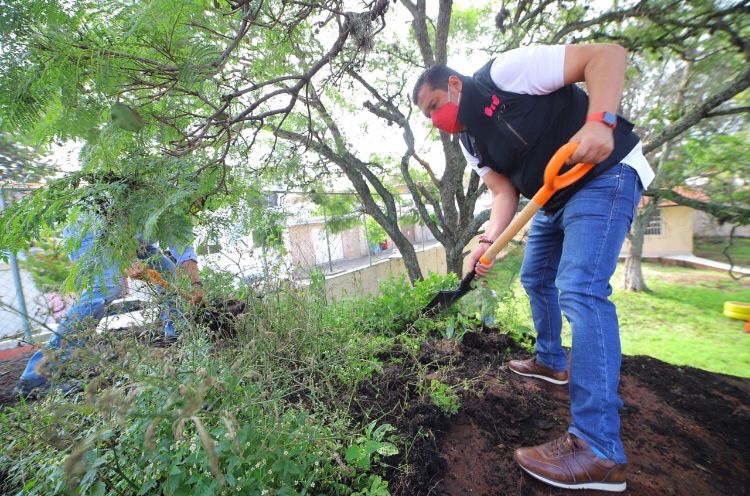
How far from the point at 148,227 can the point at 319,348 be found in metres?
0.93

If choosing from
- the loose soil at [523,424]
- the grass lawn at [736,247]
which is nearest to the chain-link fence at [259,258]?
the loose soil at [523,424]

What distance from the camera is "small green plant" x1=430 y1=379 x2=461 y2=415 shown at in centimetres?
160

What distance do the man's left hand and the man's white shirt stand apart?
16cm

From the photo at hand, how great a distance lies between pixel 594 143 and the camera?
1345 mm

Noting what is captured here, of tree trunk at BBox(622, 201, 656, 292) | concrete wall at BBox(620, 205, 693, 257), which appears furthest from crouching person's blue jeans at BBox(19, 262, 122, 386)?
concrete wall at BBox(620, 205, 693, 257)

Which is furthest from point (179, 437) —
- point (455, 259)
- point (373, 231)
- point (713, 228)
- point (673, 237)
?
point (673, 237)

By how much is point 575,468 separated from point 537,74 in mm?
1627

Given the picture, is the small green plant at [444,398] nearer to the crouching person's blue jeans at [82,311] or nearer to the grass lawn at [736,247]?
the crouching person's blue jeans at [82,311]

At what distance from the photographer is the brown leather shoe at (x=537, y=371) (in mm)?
2031

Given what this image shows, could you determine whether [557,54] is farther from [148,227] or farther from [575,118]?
[148,227]

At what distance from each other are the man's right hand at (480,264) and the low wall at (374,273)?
0.98 meters

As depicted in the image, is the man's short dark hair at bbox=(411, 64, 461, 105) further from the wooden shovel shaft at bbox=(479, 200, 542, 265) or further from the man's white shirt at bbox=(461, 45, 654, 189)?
the wooden shovel shaft at bbox=(479, 200, 542, 265)

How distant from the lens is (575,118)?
1.55 meters

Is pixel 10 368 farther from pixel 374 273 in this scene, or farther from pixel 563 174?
pixel 374 273
